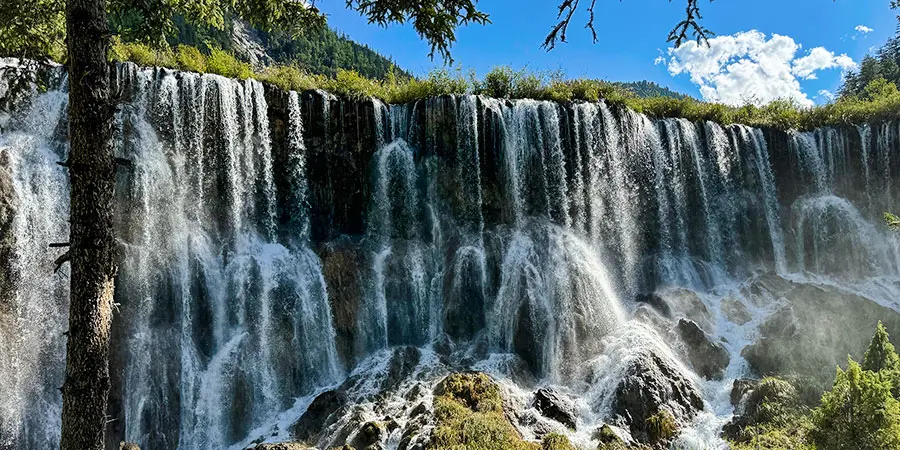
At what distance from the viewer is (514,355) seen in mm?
14023

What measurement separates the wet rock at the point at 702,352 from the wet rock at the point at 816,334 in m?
0.68

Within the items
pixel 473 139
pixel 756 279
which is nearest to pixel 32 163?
pixel 473 139

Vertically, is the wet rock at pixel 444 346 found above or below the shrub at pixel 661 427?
above

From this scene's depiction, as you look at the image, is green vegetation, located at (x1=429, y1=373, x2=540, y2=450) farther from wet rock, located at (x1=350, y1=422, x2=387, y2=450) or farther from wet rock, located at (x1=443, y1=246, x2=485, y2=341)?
wet rock, located at (x1=443, y1=246, x2=485, y2=341)

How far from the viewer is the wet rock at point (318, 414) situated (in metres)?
11.4

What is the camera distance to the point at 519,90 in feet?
58.2

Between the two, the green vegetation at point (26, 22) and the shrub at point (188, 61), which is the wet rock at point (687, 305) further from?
the green vegetation at point (26, 22)

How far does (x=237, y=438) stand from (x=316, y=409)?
6.07 feet

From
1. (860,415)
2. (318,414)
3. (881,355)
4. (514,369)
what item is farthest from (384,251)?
(881,355)

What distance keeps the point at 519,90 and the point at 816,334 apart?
10930 mm

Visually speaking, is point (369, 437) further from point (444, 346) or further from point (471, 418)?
point (444, 346)

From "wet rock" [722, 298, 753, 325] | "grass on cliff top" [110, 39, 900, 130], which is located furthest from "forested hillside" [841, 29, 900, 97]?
"wet rock" [722, 298, 753, 325]

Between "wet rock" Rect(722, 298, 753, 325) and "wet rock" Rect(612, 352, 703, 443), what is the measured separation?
14.2 ft

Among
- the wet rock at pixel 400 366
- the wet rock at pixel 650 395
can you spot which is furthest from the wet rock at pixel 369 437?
the wet rock at pixel 650 395
